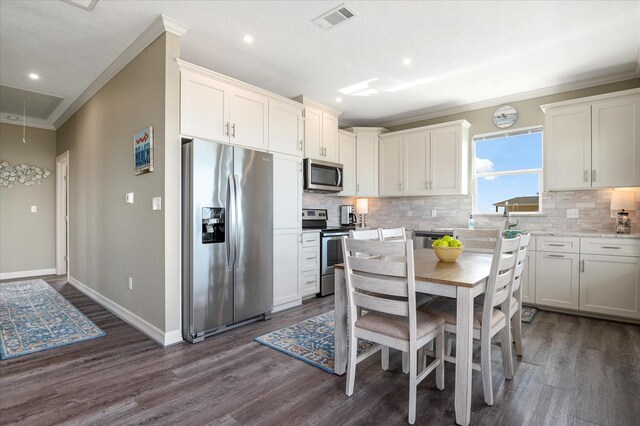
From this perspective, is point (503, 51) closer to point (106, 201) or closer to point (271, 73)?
point (271, 73)

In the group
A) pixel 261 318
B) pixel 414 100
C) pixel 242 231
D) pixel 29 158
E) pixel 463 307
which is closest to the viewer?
pixel 463 307

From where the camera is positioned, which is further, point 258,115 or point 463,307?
point 258,115

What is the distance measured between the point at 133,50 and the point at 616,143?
513cm

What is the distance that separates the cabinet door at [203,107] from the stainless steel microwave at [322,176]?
54.7 inches

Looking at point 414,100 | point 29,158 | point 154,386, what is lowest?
point 154,386

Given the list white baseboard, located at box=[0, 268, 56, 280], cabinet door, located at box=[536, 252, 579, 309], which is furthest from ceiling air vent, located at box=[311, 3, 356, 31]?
white baseboard, located at box=[0, 268, 56, 280]

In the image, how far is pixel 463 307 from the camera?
170 cm

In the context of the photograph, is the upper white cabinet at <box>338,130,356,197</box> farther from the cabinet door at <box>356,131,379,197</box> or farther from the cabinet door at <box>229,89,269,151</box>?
the cabinet door at <box>229,89,269,151</box>

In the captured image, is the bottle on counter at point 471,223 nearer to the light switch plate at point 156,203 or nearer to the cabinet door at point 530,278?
the cabinet door at point 530,278

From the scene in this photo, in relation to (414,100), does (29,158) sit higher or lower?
lower

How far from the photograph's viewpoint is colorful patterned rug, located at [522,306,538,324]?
346 centimetres

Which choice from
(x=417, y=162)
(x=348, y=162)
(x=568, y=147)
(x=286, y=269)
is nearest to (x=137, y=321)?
(x=286, y=269)

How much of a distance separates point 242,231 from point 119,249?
147 centimetres

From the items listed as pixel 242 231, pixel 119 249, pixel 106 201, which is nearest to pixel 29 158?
pixel 106 201
